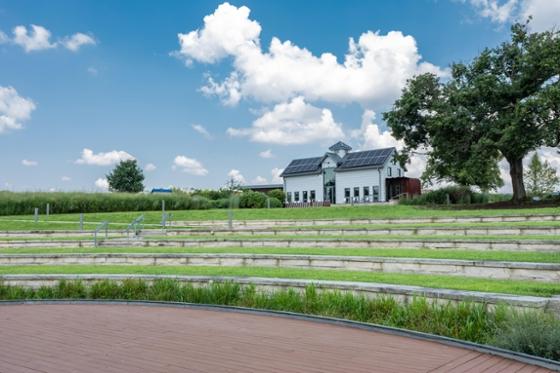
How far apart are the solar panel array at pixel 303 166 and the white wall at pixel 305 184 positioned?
0.68m

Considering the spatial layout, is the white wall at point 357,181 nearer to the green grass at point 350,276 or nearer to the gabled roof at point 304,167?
the gabled roof at point 304,167

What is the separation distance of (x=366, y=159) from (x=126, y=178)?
1179 inches

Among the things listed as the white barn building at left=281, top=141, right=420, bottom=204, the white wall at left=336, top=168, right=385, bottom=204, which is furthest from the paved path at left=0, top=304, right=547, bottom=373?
the white wall at left=336, top=168, right=385, bottom=204

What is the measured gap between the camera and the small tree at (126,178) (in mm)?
61875

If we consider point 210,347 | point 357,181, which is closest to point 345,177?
point 357,181

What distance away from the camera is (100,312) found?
8.12 m

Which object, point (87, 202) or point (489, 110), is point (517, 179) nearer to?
point (489, 110)

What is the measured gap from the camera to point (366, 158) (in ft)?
172

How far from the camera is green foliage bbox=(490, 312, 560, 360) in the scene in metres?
5.18

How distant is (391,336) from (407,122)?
29009 millimetres

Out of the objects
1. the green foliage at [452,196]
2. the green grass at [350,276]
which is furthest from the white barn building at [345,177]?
the green grass at [350,276]

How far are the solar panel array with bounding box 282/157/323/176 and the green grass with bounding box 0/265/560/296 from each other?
43.9m

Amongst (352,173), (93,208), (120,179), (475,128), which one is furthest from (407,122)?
(120,179)

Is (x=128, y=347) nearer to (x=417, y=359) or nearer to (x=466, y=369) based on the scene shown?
(x=417, y=359)
